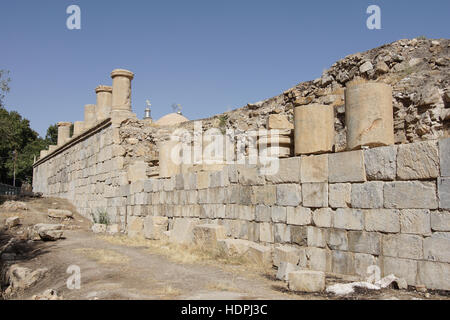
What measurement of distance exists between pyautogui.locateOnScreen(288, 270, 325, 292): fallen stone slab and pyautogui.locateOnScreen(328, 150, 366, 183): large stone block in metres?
1.97

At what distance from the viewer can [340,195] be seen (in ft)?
24.2

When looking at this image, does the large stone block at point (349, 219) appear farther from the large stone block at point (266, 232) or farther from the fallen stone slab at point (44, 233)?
the fallen stone slab at point (44, 233)

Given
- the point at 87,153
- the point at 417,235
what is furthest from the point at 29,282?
the point at 87,153

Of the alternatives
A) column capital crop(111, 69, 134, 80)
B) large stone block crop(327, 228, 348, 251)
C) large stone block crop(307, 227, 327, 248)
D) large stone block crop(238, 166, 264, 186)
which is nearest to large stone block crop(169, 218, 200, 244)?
large stone block crop(238, 166, 264, 186)

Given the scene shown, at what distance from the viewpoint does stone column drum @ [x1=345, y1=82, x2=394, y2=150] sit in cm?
735

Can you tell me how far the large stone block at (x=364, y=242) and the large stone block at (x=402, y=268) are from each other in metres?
0.24

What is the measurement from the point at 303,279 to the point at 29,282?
17.7ft

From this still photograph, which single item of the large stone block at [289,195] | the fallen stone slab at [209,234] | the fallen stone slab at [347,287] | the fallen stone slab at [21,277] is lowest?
the fallen stone slab at [21,277]

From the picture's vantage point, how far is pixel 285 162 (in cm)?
859

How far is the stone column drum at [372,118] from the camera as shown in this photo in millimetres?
7352

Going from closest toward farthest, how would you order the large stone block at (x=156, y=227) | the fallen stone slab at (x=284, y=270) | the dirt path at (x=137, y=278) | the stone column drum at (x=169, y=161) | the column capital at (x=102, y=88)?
the dirt path at (x=137, y=278)
the fallen stone slab at (x=284, y=270)
the large stone block at (x=156, y=227)
the stone column drum at (x=169, y=161)
the column capital at (x=102, y=88)

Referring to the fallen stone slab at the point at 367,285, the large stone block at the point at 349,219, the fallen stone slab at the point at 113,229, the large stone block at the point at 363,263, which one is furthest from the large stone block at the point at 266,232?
the fallen stone slab at the point at 113,229

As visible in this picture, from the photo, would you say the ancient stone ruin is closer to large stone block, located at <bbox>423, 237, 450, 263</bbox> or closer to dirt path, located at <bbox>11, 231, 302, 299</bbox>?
large stone block, located at <bbox>423, 237, 450, 263</bbox>
